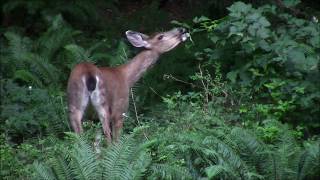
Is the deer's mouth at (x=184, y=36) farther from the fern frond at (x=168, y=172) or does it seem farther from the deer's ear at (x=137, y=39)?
the fern frond at (x=168, y=172)

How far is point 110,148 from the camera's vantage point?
9406 millimetres

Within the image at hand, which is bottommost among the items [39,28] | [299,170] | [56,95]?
[39,28]

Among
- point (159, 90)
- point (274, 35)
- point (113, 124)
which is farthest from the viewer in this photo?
point (159, 90)

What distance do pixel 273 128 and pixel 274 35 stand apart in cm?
235

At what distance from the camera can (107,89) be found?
445 inches

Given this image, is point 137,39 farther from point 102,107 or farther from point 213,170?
point 213,170

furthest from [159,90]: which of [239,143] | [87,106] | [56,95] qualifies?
[239,143]

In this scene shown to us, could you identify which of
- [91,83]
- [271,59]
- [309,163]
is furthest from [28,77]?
[309,163]

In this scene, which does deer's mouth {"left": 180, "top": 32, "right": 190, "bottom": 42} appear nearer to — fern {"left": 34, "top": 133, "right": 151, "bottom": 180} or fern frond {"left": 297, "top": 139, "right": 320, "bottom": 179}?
fern {"left": 34, "top": 133, "right": 151, "bottom": 180}

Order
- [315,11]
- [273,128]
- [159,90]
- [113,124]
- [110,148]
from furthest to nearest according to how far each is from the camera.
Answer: [315,11]
[159,90]
[113,124]
[273,128]
[110,148]

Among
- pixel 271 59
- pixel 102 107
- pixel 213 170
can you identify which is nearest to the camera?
pixel 213 170

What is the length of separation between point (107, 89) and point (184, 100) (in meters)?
1.50

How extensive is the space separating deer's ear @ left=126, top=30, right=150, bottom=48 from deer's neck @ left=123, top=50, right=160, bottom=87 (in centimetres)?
12

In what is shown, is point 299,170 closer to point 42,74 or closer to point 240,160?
point 240,160
